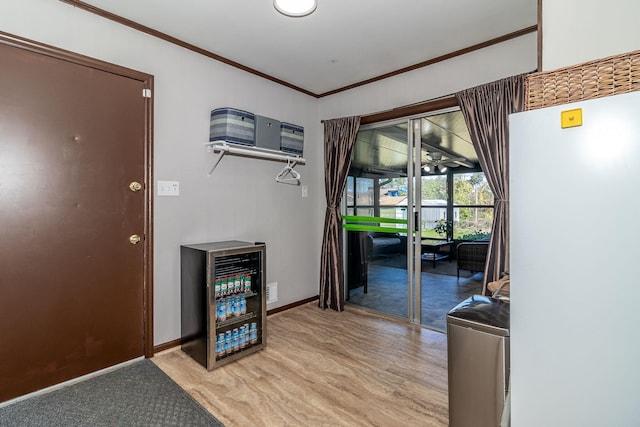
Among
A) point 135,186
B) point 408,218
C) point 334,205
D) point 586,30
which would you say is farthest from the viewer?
point 334,205

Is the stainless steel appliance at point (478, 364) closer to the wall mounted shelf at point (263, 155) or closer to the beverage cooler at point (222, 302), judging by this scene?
the beverage cooler at point (222, 302)

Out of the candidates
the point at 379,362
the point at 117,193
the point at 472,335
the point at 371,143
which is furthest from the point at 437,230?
the point at 117,193

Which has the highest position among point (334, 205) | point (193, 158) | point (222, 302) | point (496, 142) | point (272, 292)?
point (496, 142)

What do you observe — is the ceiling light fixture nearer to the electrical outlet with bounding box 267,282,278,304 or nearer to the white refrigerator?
the white refrigerator

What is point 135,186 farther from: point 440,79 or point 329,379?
point 440,79

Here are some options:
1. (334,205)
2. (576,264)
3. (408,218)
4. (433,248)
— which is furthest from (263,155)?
(576,264)

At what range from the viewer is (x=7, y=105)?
1908mm

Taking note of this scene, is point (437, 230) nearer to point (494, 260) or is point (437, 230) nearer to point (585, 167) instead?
point (494, 260)

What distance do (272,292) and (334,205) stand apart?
1.24 metres

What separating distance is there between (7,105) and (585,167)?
2.89 meters

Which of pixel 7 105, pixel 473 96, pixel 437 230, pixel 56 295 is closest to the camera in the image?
pixel 7 105

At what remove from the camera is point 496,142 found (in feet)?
8.54

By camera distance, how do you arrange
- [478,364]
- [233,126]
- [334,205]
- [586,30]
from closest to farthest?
1. [586,30]
2. [478,364]
3. [233,126]
4. [334,205]

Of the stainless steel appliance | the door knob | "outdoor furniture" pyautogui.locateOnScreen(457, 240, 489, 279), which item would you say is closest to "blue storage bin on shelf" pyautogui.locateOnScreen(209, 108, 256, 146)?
the door knob
